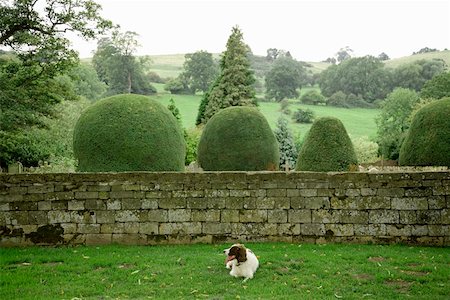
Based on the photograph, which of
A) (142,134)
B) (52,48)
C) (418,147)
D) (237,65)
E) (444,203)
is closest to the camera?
(444,203)

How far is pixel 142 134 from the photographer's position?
11.7 metres

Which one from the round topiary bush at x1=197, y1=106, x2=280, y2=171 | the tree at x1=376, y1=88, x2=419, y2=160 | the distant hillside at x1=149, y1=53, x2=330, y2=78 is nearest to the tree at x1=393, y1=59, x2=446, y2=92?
the tree at x1=376, y1=88, x2=419, y2=160

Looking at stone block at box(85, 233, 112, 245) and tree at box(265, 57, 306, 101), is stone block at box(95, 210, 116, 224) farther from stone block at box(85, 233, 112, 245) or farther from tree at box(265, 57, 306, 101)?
tree at box(265, 57, 306, 101)

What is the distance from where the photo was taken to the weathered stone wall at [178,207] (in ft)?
27.5

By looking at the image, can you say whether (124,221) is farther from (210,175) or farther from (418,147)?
(418,147)

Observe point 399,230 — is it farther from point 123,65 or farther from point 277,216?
point 123,65

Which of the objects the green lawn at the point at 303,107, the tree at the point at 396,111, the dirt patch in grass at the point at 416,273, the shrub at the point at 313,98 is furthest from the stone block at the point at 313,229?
the shrub at the point at 313,98

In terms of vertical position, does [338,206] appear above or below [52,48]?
below

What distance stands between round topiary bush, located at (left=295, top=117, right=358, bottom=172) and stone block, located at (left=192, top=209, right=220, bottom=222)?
282 inches

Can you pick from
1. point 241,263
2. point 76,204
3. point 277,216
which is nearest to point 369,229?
point 277,216

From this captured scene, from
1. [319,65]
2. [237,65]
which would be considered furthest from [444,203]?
[319,65]

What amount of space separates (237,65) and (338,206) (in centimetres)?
2879

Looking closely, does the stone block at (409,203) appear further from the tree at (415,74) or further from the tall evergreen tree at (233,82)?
the tree at (415,74)

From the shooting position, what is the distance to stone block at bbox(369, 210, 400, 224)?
826cm
